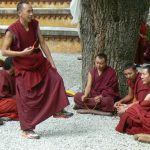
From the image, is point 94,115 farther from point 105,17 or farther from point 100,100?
point 105,17

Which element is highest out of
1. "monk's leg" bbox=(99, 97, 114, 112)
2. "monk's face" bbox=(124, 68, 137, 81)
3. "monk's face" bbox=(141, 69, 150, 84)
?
"monk's face" bbox=(141, 69, 150, 84)

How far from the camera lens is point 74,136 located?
6141 mm

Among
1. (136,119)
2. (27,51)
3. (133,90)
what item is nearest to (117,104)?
(133,90)

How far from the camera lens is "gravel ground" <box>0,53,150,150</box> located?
5.72m

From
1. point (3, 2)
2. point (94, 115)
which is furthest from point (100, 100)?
point (3, 2)

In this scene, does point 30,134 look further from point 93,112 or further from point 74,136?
point 93,112

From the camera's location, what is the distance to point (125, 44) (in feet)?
25.2

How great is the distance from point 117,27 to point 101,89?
1.00 meters

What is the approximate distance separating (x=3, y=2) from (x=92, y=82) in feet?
30.7

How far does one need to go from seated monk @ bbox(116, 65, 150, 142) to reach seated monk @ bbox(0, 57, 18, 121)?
5.26ft

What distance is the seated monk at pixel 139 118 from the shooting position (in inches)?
235

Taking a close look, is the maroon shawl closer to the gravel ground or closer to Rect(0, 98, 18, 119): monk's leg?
the gravel ground

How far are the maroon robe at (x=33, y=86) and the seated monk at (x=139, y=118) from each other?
2.54ft

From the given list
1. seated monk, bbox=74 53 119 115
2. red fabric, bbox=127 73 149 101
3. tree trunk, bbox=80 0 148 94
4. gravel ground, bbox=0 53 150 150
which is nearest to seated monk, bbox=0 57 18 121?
gravel ground, bbox=0 53 150 150
